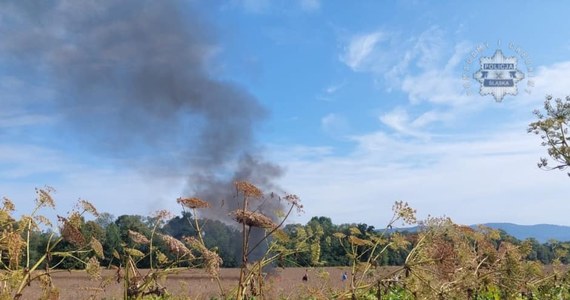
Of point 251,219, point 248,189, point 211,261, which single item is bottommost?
point 211,261

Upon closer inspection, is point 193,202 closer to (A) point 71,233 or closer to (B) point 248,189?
(B) point 248,189

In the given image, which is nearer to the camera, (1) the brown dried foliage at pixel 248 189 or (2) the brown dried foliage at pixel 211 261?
(2) the brown dried foliage at pixel 211 261

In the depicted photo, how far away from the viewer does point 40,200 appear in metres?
3.06

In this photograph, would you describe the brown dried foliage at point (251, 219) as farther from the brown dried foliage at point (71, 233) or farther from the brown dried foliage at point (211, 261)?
the brown dried foliage at point (71, 233)

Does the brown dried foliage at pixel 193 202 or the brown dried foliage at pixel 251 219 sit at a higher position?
the brown dried foliage at pixel 193 202

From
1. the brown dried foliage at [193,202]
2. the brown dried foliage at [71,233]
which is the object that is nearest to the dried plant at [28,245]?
the brown dried foliage at [71,233]

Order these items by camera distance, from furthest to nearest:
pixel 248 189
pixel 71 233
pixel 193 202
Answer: pixel 193 202 → pixel 248 189 → pixel 71 233

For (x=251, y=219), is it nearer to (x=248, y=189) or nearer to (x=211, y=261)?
(x=248, y=189)

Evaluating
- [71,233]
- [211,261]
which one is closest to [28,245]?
[71,233]

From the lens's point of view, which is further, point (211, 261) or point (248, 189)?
point (248, 189)

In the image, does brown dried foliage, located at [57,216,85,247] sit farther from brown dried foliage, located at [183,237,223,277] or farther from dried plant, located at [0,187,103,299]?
brown dried foliage, located at [183,237,223,277]

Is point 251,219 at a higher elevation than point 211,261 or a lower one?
higher

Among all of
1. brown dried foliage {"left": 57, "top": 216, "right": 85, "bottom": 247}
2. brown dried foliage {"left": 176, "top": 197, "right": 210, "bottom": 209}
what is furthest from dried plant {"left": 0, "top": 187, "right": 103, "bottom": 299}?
brown dried foliage {"left": 176, "top": 197, "right": 210, "bottom": 209}

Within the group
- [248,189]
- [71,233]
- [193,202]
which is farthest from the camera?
[193,202]
